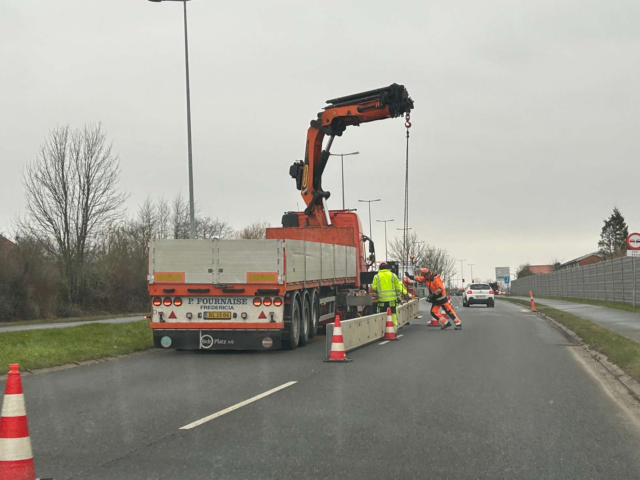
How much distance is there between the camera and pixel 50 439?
7.02 meters

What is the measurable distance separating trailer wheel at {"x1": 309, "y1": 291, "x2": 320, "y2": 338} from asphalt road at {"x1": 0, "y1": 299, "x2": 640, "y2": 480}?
4752 mm

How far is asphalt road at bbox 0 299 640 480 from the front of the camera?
592 cm

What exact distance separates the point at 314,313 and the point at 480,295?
31393mm

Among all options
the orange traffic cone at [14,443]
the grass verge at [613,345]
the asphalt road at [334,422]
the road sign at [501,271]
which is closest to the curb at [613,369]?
the grass verge at [613,345]

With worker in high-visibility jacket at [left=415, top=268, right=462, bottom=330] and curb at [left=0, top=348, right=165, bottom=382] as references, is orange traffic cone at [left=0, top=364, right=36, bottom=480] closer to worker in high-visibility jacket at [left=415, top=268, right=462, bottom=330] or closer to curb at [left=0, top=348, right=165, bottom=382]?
curb at [left=0, top=348, right=165, bottom=382]

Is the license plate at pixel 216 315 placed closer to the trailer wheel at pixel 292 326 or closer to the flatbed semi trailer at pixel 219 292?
the flatbed semi trailer at pixel 219 292

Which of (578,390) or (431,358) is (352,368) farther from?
(578,390)

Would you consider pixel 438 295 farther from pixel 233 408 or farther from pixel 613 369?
pixel 233 408

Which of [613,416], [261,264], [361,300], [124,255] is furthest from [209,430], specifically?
[124,255]

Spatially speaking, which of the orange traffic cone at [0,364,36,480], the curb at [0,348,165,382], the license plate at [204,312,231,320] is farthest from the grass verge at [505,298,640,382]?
the curb at [0,348,165,382]

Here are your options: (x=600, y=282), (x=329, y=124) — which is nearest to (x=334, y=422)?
(x=329, y=124)

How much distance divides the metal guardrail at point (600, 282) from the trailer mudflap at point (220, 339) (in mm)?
20565

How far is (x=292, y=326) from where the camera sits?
16.0 metres

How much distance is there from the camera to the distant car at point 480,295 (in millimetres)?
48075
